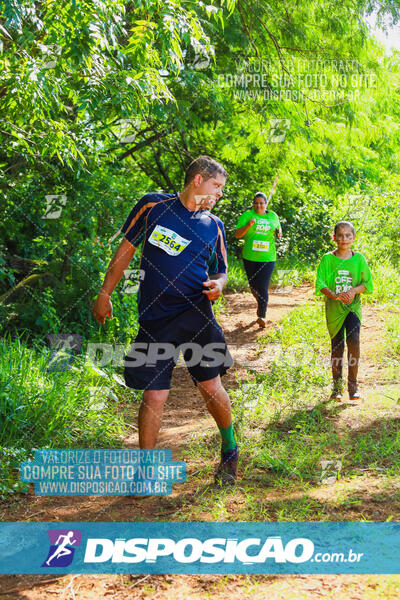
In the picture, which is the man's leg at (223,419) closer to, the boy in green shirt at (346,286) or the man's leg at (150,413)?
the man's leg at (150,413)

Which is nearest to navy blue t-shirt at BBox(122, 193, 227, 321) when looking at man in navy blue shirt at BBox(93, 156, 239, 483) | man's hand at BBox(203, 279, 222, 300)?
man in navy blue shirt at BBox(93, 156, 239, 483)

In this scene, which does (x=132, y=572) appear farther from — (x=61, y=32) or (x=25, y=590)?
(x=61, y=32)

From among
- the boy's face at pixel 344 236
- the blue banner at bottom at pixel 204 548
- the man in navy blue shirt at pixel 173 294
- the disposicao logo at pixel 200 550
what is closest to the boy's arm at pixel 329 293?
the boy's face at pixel 344 236

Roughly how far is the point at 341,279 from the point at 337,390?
987 millimetres

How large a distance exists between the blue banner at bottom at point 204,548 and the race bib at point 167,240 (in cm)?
153

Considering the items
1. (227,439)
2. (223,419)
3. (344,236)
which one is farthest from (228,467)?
(344,236)

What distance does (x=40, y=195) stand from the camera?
21.6ft

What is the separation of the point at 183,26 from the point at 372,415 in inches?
131

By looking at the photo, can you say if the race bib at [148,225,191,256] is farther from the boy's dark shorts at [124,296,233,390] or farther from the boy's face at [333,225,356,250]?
the boy's face at [333,225,356,250]

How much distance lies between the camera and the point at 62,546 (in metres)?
3.18

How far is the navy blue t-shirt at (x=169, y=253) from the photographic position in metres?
3.62

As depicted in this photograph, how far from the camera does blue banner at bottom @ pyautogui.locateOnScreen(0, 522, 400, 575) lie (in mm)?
2943

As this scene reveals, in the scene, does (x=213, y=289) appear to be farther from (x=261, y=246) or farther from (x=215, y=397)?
(x=261, y=246)

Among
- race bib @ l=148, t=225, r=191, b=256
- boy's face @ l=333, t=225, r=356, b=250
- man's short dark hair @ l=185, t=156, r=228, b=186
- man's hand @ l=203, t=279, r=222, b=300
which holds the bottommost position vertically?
boy's face @ l=333, t=225, r=356, b=250
